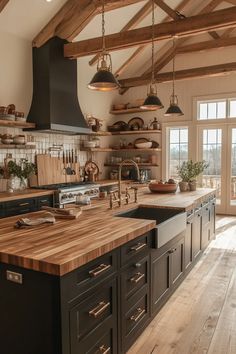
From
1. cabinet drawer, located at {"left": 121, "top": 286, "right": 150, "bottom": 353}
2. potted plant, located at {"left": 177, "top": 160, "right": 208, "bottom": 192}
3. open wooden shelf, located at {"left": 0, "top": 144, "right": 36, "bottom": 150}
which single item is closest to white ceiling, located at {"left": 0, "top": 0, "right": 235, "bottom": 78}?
open wooden shelf, located at {"left": 0, "top": 144, "right": 36, "bottom": 150}

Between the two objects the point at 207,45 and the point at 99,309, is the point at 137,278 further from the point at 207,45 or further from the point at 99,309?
the point at 207,45

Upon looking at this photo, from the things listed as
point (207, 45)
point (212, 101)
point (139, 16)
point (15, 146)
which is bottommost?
point (15, 146)

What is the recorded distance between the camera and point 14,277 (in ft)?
5.09

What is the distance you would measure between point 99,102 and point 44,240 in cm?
601

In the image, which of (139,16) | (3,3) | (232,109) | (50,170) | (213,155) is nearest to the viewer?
(3,3)

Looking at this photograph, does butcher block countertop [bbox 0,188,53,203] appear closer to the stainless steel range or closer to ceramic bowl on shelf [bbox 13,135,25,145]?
the stainless steel range

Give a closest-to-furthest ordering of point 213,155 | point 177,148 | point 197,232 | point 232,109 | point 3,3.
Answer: point 197,232 → point 3,3 → point 232,109 → point 213,155 → point 177,148

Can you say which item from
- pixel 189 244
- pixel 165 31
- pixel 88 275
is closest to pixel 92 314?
pixel 88 275

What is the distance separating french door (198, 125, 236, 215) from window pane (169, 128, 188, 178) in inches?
14.7

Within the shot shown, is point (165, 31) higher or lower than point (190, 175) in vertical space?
higher

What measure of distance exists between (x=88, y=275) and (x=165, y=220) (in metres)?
1.58

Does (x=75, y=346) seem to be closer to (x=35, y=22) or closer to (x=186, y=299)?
(x=186, y=299)

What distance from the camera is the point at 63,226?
2189 millimetres

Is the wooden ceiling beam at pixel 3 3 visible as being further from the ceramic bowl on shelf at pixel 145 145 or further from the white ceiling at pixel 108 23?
the ceramic bowl on shelf at pixel 145 145
